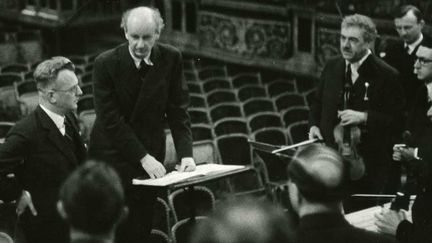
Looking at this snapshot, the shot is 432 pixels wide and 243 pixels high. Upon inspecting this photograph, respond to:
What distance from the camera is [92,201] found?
6.24ft

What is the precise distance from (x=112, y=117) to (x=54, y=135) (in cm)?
39

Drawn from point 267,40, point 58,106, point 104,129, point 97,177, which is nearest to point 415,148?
point 104,129

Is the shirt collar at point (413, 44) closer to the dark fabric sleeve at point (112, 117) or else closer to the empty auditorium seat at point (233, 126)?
the empty auditorium seat at point (233, 126)

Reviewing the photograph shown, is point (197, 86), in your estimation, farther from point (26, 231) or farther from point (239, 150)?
point (26, 231)

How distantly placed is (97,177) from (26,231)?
1528 mm

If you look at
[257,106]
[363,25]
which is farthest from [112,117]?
[257,106]

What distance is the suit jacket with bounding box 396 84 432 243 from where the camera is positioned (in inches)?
113

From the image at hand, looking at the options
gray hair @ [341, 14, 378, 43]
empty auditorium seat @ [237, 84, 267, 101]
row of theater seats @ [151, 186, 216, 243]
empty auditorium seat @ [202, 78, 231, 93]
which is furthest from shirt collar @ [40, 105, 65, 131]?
empty auditorium seat @ [202, 78, 231, 93]

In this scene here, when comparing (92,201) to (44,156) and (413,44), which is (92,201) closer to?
(44,156)

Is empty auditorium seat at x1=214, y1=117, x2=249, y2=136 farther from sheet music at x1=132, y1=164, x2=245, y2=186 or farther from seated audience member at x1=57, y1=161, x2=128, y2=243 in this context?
seated audience member at x1=57, y1=161, x2=128, y2=243

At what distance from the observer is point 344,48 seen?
14.4 feet

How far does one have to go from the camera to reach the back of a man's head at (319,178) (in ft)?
6.69

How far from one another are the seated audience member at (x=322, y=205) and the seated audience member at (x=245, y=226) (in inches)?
13.6

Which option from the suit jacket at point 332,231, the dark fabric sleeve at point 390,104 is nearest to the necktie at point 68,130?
the suit jacket at point 332,231
